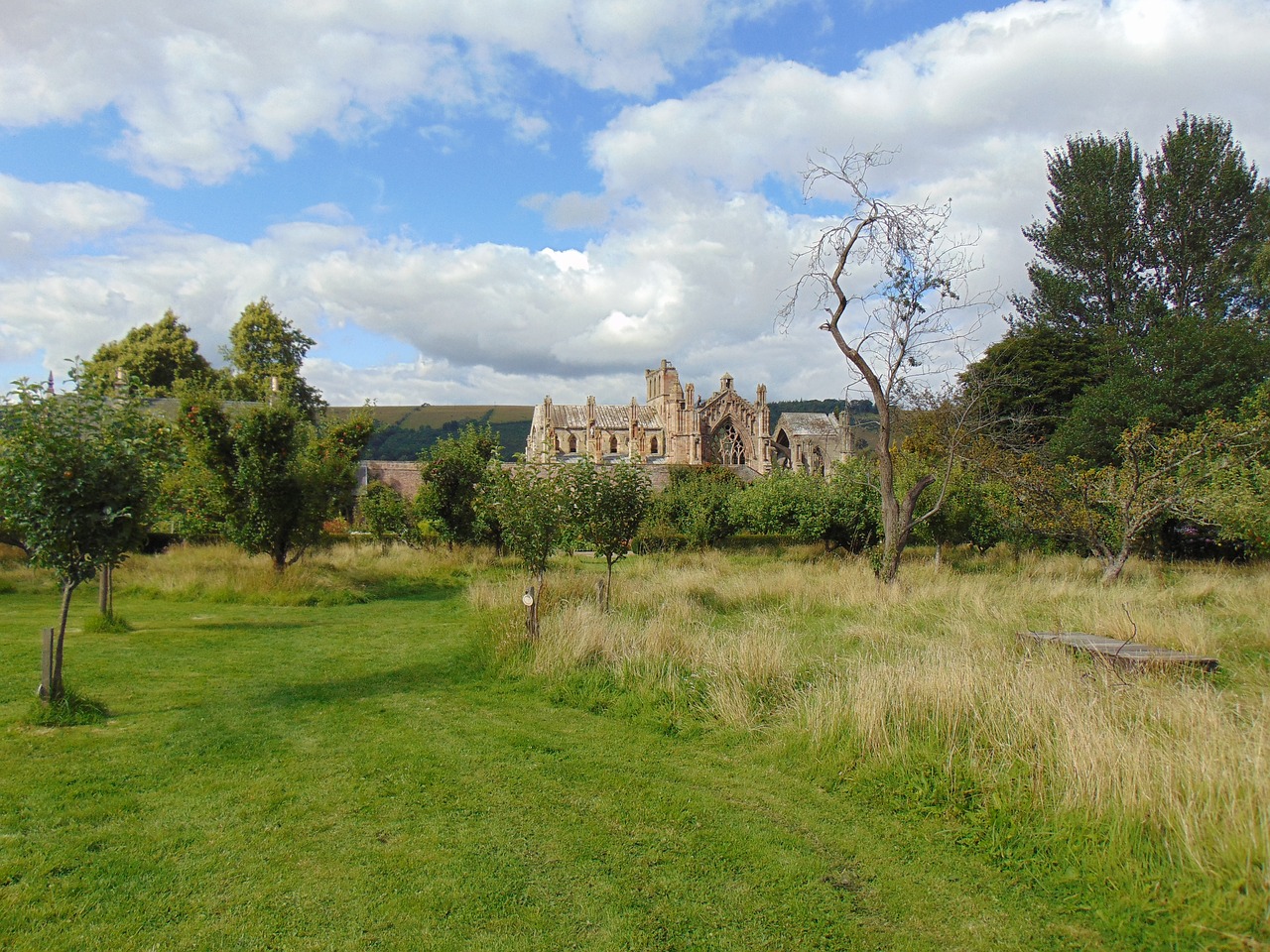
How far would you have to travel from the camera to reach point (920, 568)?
19.2m

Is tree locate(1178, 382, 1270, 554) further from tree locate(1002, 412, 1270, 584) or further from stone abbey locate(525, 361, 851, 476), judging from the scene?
stone abbey locate(525, 361, 851, 476)

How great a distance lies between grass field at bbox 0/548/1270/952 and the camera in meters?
4.18

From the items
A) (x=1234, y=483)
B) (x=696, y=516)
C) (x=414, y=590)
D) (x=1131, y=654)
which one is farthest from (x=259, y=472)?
(x=1234, y=483)

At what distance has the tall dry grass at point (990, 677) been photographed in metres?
4.66

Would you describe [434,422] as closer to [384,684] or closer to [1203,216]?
[1203,216]

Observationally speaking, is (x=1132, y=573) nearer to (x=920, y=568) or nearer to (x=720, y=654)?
(x=920, y=568)

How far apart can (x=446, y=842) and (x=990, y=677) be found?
4.78m

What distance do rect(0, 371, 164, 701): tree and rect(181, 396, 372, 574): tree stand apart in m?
8.83

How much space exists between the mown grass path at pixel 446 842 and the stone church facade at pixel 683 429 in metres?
55.0

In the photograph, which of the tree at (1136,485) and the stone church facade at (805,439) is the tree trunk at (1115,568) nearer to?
the tree at (1136,485)

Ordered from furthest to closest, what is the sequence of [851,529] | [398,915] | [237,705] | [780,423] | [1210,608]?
[780,423] < [851,529] < [1210,608] < [237,705] < [398,915]

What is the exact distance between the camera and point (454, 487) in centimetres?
2444

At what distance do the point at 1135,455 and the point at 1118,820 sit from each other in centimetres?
1443

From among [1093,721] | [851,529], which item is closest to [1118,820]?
[1093,721]
